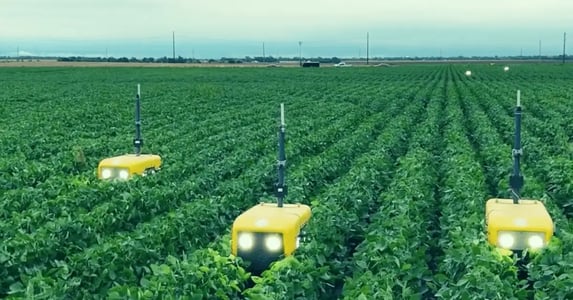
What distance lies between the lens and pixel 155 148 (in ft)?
61.8

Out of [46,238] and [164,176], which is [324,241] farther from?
[164,176]

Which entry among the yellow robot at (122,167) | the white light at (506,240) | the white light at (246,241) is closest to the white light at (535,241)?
the white light at (506,240)

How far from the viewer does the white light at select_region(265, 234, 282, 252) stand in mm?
7766

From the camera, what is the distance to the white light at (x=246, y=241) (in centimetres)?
783

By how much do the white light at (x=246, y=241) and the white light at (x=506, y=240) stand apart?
235 centimetres

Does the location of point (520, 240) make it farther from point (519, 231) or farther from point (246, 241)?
point (246, 241)

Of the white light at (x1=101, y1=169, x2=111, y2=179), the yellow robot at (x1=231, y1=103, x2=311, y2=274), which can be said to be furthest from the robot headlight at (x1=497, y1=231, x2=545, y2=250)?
the white light at (x1=101, y1=169, x2=111, y2=179)

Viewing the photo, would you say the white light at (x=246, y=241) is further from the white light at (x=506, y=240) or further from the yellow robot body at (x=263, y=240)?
the white light at (x=506, y=240)

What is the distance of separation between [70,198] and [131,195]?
0.83 metres

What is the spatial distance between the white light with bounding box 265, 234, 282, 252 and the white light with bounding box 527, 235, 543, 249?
235 centimetres

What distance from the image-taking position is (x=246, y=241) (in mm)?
7852

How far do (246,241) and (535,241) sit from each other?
2725mm

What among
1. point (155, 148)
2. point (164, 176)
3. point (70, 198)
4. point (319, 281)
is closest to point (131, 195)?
point (70, 198)

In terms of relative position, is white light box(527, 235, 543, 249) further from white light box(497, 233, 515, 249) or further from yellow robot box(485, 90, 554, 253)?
white light box(497, 233, 515, 249)
